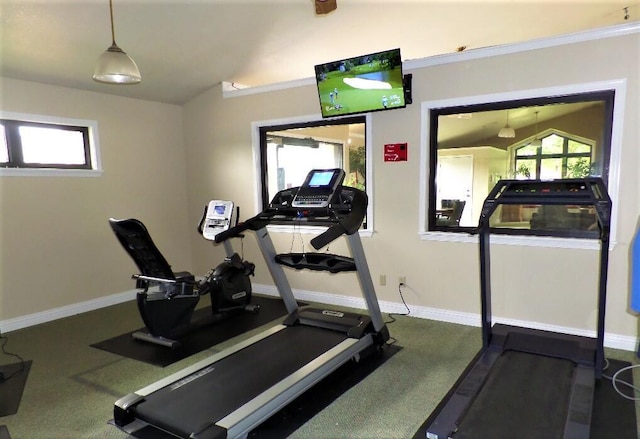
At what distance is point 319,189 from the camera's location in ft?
10.5

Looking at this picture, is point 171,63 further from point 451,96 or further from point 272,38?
point 451,96

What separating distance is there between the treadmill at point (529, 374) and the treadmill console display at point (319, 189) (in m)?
1.14

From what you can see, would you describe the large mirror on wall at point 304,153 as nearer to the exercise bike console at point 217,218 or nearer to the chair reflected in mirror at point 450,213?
the exercise bike console at point 217,218

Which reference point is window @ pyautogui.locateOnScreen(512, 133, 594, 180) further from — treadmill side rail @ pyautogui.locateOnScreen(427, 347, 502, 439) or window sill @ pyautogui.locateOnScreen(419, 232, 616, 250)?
treadmill side rail @ pyautogui.locateOnScreen(427, 347, 502, 439)

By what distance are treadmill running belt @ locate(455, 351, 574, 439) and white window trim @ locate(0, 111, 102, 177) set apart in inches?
179

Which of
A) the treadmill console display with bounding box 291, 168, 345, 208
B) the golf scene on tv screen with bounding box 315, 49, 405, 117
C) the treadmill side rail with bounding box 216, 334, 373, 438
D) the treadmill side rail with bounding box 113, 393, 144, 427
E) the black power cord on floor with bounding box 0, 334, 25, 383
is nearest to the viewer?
the treadmill side rail with bounding box 216, 334, 373, 438

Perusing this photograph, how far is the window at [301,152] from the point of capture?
500 centimetres

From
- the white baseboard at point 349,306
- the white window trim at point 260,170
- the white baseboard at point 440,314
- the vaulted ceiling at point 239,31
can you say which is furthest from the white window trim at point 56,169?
the white baseboard at point 440,314

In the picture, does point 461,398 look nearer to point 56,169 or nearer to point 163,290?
point 163,290

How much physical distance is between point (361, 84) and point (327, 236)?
2.02 meters

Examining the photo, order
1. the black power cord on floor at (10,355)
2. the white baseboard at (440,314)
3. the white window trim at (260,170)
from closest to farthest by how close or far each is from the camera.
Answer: the black power cord on floor at (10,355)
the white baseboard at (440,314)
the white window trim at (260,170)

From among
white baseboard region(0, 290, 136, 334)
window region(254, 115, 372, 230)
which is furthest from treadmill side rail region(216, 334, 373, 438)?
white baseboard region(0, 290, 136, 334)

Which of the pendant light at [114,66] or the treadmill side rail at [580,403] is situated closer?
the treadmill side rail at [580,403]

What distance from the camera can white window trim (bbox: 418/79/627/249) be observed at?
3.12m
